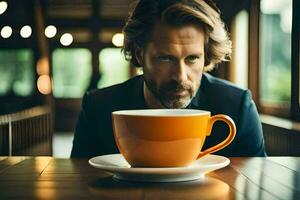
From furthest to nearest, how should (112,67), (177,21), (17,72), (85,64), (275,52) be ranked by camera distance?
(85,64) < (112,67) < (17,72) < (275,52) < (177,21)

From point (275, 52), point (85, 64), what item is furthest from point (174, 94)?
point (85, 64)

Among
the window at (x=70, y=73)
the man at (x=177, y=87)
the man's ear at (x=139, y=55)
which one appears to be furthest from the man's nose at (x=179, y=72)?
the window at (x=70, y=73)

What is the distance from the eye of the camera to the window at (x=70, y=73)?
1103 centimetres

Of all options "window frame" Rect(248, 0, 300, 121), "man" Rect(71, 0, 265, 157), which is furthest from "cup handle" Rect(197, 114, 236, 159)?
"window frame" Rect(248, 0, 300, 121)

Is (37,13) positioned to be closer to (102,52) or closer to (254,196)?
(102,52)

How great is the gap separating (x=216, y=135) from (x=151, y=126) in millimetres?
666

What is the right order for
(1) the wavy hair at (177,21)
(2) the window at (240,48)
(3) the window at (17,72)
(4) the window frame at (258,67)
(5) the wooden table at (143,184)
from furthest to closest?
1. (3) the window at (17,72)
2. (2) the window at (240,48)
3. (4) the window frame at (258,67)
4. (1) the wavy hair at (177,21)
5. (5) the wooden table at (143,184)

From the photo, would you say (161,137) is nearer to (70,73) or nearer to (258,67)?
(258,67)

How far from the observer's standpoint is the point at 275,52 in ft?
15.9

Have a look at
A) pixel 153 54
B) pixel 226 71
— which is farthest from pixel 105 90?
pixel 226 71

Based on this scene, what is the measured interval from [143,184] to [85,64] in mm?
10514

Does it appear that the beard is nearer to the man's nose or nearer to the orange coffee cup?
the man's nose

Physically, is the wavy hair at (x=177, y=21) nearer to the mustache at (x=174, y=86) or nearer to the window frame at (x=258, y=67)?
the mustache at (x=174, y=86)

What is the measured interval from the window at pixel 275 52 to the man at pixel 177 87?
2.95 metres
